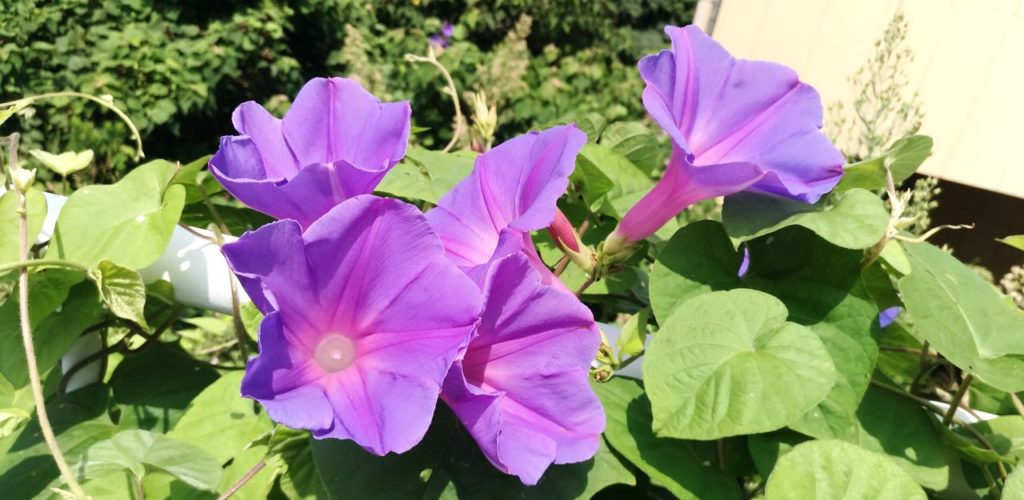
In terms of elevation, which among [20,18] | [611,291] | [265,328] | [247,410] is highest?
[265,328]

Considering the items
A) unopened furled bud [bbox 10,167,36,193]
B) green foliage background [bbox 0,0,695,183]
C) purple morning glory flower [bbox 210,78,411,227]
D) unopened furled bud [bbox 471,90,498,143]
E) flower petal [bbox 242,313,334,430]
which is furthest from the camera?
green foliage background [bbox 0,0,695,183]

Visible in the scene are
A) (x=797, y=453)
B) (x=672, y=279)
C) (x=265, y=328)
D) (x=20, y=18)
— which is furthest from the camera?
(x=20, y=18)

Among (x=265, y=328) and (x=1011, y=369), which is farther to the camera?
(x=1011, y=369)

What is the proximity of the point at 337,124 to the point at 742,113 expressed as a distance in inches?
11.8

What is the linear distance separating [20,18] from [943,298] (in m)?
4.16

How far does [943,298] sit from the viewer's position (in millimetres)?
600

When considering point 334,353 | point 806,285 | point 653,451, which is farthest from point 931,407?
point 334,353

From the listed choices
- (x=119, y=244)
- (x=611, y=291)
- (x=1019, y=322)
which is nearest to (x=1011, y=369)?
(x=1019, y=322)

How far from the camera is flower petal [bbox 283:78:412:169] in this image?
1.76 feet

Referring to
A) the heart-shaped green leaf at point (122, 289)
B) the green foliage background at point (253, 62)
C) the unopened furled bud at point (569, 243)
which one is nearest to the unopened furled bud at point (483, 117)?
the unopened furled bud at point (569, 243)

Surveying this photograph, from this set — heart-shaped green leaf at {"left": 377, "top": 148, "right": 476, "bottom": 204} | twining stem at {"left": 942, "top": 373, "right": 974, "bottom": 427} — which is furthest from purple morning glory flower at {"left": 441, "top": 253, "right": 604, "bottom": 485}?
twining stem at {"left": 942, "top": 373, "right": 974, "bottom": 427}

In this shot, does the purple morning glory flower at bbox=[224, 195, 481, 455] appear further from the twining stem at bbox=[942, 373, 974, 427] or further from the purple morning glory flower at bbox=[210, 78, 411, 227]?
the twining stem at bbox=[942, 373, 974, 427]

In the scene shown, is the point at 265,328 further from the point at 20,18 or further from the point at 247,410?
the point at 20,18

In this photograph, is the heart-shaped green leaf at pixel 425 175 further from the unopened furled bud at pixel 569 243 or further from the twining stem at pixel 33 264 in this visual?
the twining stem at pixel 33 264
